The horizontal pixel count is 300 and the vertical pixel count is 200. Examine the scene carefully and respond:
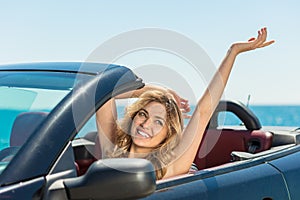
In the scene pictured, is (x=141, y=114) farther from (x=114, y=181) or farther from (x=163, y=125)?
(x=114, y=181)

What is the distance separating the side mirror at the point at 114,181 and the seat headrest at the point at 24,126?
301mm

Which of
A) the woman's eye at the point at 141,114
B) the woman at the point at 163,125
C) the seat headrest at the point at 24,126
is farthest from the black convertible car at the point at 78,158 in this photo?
the woman's eye at the point at 141,114

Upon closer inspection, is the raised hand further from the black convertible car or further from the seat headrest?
the seat headrest

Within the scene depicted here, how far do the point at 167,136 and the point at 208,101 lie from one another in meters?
0.28

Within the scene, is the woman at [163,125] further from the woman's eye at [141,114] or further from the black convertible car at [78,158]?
the black convertible car at [78,158]

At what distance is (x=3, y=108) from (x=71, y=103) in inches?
16.0

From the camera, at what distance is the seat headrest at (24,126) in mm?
1805

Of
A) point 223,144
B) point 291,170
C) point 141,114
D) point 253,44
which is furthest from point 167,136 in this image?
point 223,144

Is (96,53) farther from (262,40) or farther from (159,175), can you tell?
(262,40)

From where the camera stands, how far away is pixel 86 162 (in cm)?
289

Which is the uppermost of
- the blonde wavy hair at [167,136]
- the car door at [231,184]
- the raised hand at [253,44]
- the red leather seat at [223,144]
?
the raised hand at [253,44]

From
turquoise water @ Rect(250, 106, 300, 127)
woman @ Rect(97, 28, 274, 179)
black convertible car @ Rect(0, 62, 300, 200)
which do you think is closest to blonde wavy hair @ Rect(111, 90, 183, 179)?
woman @ Rect(97, 28, 274, 179)

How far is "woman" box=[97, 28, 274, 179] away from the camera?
92.3 inches

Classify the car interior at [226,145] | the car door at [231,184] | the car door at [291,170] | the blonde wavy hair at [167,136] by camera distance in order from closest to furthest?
1. the car door at [231,184]
2. the blonde wavy hair at [167,136]
3. the car door at [291,170]
4. the car interior at [226,145]
